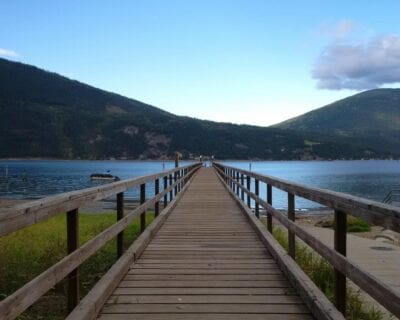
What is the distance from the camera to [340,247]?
391 cm

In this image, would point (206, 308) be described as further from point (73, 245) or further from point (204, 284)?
point (73, 245)

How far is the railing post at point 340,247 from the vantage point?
12.8 ft

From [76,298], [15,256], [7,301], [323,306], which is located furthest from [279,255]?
[15,256]

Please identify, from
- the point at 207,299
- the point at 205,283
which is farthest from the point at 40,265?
the point at 207,299

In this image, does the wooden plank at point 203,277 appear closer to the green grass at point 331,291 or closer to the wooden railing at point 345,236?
the wooden railing at point 345,236

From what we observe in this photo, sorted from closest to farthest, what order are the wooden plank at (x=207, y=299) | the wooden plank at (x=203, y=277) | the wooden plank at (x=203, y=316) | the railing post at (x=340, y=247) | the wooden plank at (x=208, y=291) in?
the railing post at (x=340, y=247)
the wooden plank at (x=203, y=316)
the wooden plank at (x=207, y=299)
the wooden plank at (x=208, y=291)
the wooden plank at (x=203, y=277)

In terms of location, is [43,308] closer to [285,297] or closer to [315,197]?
[285,297]

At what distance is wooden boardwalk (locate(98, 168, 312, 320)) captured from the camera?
4.42 meters

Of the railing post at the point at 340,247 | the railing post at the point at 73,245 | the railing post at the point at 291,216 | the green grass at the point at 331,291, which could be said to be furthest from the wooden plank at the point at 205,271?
the railing post at the point at 340,247

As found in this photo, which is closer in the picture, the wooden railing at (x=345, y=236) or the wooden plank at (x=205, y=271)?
the wooden railing at (x=345, y=236)

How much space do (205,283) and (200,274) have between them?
43 centimetres

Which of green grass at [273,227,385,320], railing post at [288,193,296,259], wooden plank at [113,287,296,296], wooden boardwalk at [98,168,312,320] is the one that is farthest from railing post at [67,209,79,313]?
green grass at [273,227,385,320]

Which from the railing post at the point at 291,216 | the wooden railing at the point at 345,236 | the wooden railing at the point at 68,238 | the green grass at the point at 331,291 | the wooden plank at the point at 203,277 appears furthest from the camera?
the green grass at the point at 331,291

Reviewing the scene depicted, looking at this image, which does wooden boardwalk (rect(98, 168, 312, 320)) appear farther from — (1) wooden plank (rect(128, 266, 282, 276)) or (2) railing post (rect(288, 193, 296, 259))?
(2) railing post (rect(288, 193, 296, 259))
